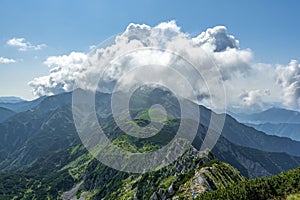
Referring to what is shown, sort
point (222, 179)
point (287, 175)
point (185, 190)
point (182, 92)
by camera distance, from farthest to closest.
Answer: point (222, 179)
point (185, 190)
point (287, 175)
point (182, 92)

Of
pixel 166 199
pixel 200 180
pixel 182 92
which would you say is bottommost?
pixel 166 199

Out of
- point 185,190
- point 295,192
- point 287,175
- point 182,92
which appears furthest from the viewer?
point 185,190

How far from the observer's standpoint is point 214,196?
5743 inches

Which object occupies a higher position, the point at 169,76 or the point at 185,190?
the point at 169,76

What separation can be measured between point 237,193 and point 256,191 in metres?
8.19

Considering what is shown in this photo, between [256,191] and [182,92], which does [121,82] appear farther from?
[256,191]

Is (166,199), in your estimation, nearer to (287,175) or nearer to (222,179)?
(222,179)

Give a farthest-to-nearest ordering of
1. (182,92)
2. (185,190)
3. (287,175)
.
→ (185,190) < (287,175) < (182,92)

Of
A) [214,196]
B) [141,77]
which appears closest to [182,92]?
[141,77]

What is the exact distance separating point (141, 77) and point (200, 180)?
6997cm

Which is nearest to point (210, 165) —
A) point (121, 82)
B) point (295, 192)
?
point (295, 192)

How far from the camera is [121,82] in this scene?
410ft

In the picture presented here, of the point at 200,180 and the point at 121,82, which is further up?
the point at 121,82

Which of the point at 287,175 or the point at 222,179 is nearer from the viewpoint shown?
the point at 287,175
